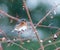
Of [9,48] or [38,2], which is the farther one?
[38,2]

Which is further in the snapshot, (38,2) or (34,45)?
(38,2)

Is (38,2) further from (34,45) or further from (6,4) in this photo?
(34,45)

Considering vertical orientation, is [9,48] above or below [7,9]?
below

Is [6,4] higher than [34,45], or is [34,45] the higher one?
[6,4]

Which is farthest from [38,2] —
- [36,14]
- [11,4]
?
[11,4]

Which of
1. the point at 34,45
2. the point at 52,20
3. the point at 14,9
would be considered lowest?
the point at 34,45

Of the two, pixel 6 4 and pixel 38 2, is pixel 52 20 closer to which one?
pixel 38 2

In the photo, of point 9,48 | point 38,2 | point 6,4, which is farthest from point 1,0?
point 9,48

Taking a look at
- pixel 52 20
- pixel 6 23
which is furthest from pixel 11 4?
pixel 52 20
